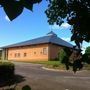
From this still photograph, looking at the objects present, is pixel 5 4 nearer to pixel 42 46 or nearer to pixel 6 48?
pixel 42 46

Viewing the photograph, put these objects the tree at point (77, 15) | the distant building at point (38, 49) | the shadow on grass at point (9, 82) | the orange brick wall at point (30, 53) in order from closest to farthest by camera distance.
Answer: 1. the shadow on grass at point (9, 82)
2. the tree at point (77, 15)
3. the distant building at point (38, 49)
4. the orange brick wall at point (30, 53)

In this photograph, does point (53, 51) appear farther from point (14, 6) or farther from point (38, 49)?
point (14, 6)

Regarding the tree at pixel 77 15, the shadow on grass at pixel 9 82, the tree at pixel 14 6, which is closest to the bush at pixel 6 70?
the shadow on grass at pixel 9 82

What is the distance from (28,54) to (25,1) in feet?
189

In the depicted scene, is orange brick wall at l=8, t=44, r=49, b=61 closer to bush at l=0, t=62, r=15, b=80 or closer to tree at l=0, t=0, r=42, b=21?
bush at l=0, t=62, r=15, b=80

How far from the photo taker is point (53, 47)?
55.4 meters

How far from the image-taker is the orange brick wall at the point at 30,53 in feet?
181

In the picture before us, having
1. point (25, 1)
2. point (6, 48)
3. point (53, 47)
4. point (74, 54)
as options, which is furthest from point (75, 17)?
point (6, 48)

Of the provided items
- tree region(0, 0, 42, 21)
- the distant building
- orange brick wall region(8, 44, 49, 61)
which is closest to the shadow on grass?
tree region(0, 0, 42, 21)

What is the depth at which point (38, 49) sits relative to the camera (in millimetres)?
56500

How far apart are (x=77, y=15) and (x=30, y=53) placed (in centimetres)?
5572

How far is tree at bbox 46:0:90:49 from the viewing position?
3035 millimetres

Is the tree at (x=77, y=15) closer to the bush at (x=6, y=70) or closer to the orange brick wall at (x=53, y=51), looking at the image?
the bush at (x=6, y=70)

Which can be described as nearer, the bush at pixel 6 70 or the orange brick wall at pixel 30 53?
the bush at pixel 6 70
